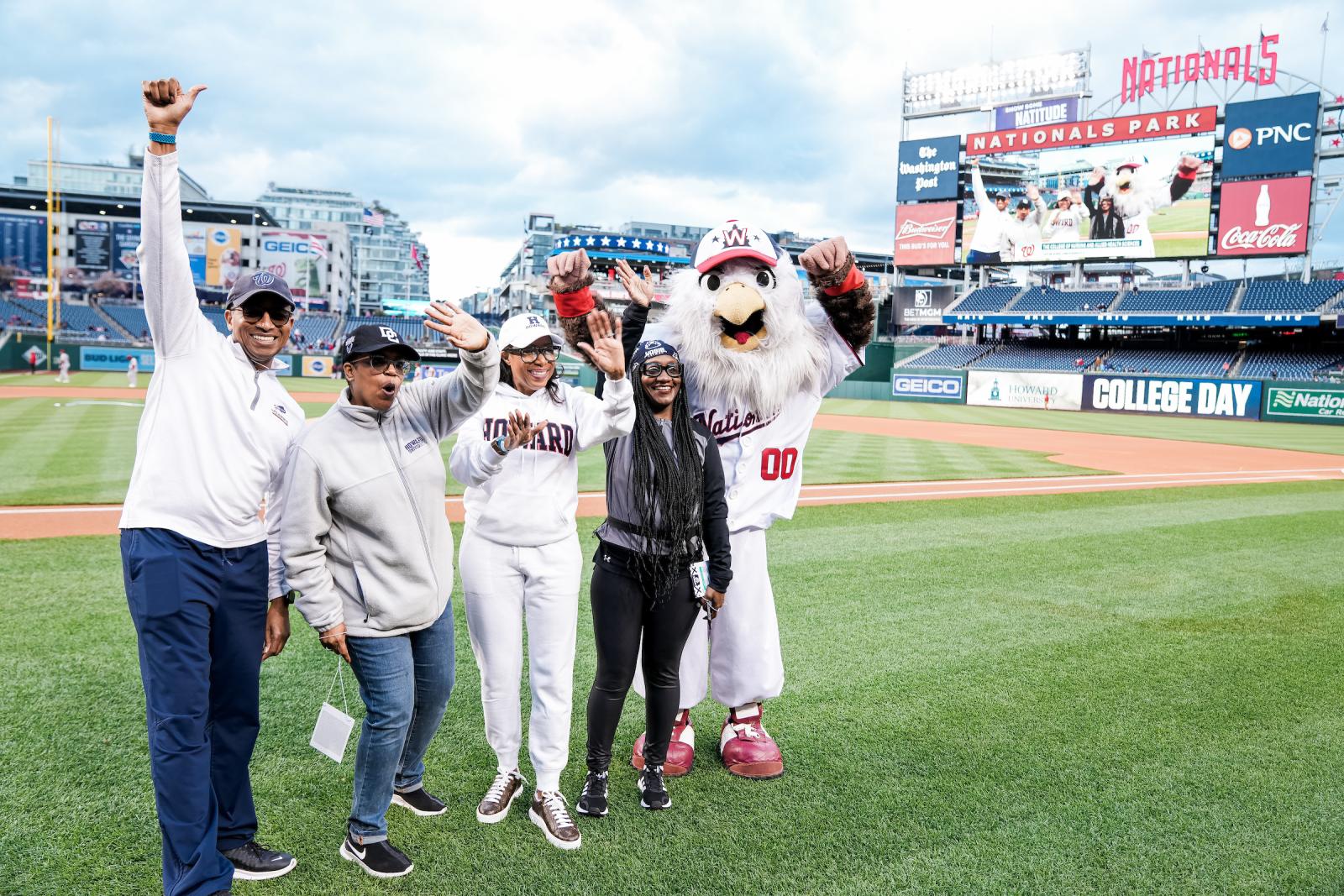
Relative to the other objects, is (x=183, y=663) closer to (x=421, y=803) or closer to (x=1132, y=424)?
(x=421, y=803)

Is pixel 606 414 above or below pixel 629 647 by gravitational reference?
above

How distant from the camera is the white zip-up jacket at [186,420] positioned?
8.21ft

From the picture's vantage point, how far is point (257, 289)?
283 cm

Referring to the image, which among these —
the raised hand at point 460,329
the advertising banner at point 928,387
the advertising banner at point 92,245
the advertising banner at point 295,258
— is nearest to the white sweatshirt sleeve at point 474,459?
the raised hand at point 460,329

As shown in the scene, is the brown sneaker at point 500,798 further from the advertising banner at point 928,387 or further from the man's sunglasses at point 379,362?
the advertising banner at point 928,387

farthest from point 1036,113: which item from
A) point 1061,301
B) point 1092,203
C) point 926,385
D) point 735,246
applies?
point 735,246

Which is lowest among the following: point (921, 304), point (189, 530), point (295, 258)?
point (189, 530)

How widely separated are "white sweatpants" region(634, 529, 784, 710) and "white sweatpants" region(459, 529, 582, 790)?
79cm

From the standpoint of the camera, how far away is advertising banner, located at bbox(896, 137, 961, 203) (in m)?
44.9

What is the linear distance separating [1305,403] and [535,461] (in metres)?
36.3

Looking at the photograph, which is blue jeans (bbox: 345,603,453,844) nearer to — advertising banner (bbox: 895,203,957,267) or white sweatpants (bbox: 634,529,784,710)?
white sweatpants (bbox: 634,529,784,710)

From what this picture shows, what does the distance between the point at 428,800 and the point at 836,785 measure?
1.68m

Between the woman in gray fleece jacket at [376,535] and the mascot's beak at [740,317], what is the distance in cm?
117

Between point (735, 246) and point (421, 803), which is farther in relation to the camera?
point (735, 246)
